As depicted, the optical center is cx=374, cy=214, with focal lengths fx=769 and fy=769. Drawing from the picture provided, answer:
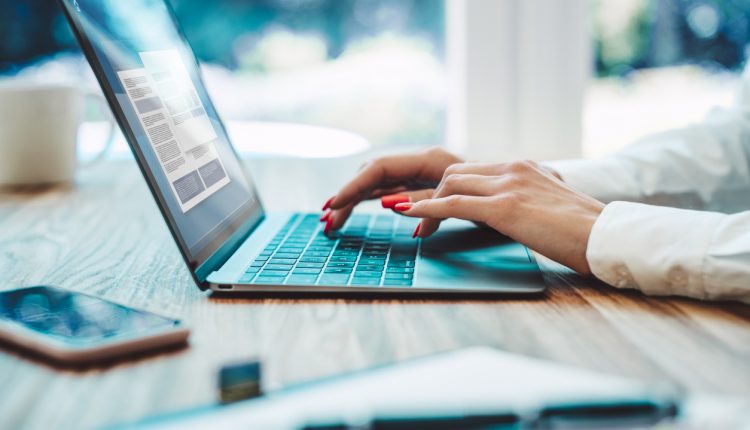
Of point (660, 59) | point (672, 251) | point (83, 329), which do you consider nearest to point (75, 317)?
point (83, 329)

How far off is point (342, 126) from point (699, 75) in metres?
0.92

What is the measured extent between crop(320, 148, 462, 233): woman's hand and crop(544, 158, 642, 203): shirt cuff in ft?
0.47

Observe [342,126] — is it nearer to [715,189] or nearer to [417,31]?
[417,31]

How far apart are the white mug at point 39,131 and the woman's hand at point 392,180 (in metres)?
0.60

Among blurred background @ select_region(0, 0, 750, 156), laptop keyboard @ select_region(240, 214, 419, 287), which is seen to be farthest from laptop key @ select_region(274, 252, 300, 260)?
blurred background @ select_region(0, 0, 750, 156)

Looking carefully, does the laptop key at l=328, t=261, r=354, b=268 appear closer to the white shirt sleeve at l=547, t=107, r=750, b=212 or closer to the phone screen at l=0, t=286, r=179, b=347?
the phone screen at l=0, t=286, r=179, b=347

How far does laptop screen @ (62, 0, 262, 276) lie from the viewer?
0.65 metres

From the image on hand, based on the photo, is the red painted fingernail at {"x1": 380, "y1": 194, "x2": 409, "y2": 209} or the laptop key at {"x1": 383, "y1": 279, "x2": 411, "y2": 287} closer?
the laptop key at {"x1": 383, "y1": 279, "x2": 411, "y2": 287}

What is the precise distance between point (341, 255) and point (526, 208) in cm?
18

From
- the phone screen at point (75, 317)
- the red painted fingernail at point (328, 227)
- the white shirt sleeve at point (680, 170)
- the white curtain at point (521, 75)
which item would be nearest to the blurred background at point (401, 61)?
the white curtain at point (521, 75)

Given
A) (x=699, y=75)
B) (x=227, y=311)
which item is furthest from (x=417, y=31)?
(x=227, y=311)

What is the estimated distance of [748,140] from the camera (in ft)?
3.60

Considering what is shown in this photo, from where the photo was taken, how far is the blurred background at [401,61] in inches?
75.2

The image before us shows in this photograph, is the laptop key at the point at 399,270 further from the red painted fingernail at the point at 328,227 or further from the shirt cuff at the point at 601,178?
the shirt cuff at the point at 601,178
